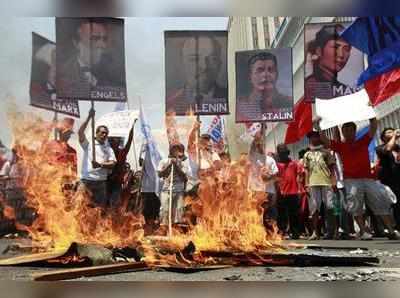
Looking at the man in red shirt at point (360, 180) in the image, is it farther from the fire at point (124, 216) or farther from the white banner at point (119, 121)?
the white banner at point (119, 121)

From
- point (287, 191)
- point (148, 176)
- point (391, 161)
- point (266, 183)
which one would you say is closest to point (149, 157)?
point (148, 176)

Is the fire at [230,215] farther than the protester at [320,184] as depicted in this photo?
No

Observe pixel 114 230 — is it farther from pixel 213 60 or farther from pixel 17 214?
pixel 213 60

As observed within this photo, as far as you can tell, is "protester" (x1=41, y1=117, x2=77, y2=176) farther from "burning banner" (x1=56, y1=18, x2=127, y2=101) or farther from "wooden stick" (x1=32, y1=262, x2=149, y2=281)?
"wooden stick" (x1=32, y1=262, x2=149, y2=281)

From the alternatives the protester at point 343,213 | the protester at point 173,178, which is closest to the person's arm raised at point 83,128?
the protester at point 173,178

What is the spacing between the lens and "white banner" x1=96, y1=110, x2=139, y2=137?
11.7 ft

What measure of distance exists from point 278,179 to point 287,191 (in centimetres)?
9

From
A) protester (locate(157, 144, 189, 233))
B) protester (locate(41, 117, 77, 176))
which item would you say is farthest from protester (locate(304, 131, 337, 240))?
protester (locate(41, 117, 77, 176))

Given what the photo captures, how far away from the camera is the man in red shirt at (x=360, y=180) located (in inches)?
143

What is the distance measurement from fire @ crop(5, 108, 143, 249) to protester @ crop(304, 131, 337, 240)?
3.42 ft

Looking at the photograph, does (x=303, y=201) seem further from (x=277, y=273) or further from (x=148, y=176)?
(x=148, y=176)

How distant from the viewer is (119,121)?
3.58m

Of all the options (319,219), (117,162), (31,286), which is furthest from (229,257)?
(31,286)

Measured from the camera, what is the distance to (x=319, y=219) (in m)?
3.67
